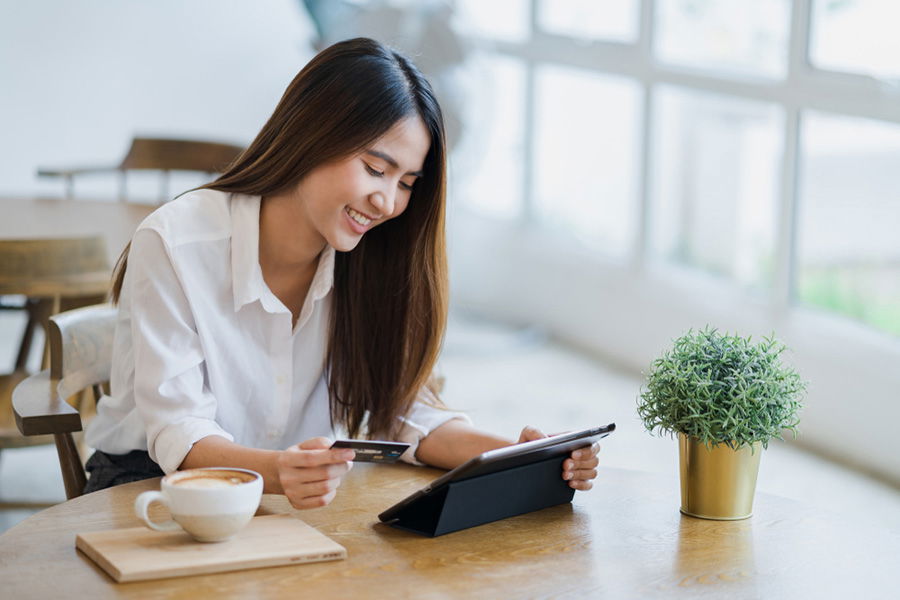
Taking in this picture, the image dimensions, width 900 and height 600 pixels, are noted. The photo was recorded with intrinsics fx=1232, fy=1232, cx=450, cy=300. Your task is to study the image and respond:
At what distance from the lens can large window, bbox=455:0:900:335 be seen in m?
3.92

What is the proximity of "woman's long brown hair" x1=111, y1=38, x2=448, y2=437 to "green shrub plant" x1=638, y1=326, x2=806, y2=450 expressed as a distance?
47 centimetres

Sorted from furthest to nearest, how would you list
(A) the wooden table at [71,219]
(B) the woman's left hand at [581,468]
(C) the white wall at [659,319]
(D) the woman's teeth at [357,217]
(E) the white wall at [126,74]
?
(E) the white wall at [126,74], (C) the white wall at [659,319], (A) the wooden table at [71,219], (D) the woman's teeth at [357,217], (B) the woman's left hand at [581,468]

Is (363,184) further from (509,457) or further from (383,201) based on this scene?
(509,457)

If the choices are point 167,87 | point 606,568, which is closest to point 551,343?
point 167,87

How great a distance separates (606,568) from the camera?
133cm

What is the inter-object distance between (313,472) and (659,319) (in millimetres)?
3534

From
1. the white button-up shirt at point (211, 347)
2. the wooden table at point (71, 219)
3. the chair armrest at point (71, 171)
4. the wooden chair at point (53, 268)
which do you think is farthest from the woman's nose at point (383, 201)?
the chair armrest at point (71, 171)

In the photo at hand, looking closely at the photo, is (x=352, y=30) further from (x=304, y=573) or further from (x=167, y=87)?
(x=304, y=573)

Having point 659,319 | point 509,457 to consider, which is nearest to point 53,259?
point 509,457

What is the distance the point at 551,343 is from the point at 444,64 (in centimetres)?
131

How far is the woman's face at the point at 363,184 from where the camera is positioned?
69.3 inches

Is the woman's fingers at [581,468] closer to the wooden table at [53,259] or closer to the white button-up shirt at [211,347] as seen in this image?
the white button-up shirt at [211,347]

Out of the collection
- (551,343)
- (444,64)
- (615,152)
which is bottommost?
(551,343)

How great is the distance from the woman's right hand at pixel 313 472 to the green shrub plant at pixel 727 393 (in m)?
0.38
